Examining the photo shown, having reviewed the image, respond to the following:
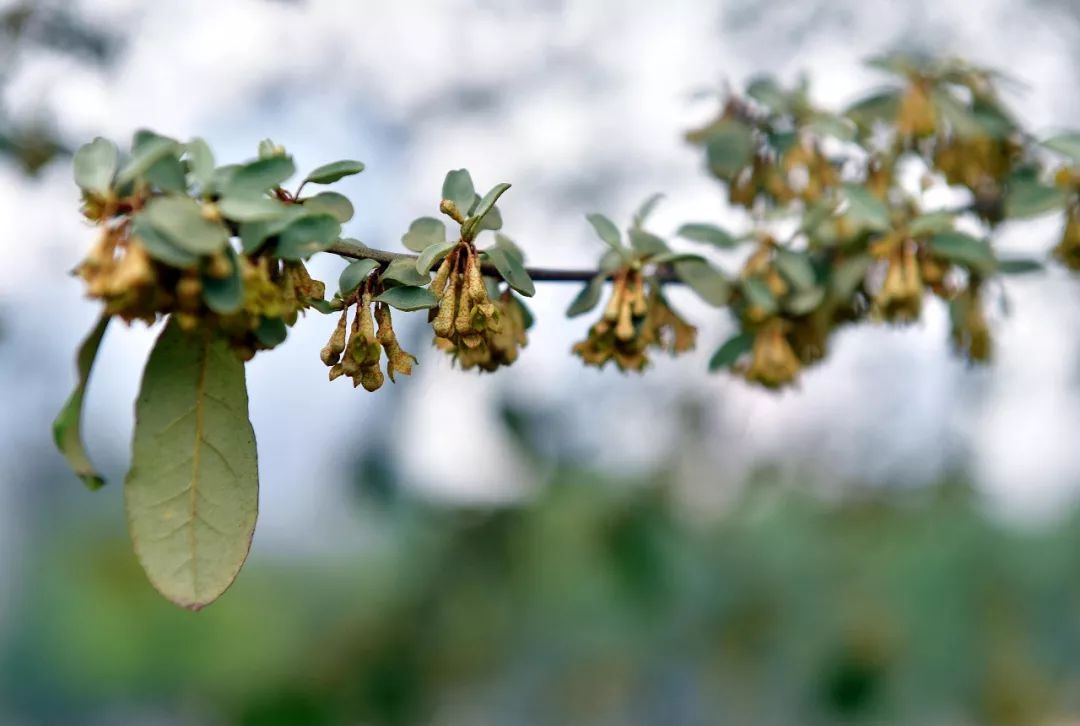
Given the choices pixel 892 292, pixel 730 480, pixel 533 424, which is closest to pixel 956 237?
pixel 892 292

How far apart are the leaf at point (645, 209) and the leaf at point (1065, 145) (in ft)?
0.75

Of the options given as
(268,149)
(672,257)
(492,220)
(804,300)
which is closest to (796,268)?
(804,300)

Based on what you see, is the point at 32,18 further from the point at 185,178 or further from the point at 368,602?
the point at 368,602

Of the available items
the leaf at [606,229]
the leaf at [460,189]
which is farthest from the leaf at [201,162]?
the leaf at [606,229]

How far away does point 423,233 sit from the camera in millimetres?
466

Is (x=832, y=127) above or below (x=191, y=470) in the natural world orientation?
above

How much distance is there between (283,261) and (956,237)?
0.41m

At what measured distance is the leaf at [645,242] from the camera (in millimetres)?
538

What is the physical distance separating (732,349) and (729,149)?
0.57ft

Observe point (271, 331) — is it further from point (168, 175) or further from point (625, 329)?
point (625, 329)

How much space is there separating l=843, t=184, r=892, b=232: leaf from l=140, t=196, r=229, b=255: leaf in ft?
1.29

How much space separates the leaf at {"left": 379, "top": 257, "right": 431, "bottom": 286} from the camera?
1.37 feet

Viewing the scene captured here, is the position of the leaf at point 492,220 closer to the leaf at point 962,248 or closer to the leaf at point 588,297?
the leaf at point 588,297

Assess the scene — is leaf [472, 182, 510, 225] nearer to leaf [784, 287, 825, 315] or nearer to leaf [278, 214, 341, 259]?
leaf [278, 214, 341, 259]
